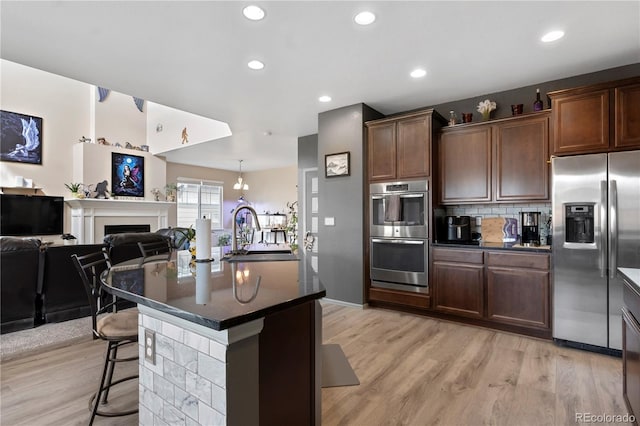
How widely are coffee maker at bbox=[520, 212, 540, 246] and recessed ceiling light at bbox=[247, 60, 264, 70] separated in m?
3.20

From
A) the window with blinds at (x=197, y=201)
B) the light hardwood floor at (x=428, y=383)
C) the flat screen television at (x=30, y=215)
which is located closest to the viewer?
the light hardwood floor at (x=428, y=383)

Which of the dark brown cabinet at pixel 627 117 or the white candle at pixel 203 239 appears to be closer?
the white candle at pixel 203 239

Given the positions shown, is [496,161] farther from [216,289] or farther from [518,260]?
[216,289]

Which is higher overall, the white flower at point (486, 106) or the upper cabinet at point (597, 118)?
the white flower at point (486, 106)

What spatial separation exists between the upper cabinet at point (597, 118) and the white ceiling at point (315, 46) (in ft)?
1.18

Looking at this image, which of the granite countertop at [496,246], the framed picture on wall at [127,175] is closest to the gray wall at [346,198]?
the granite countertop at [496,246]

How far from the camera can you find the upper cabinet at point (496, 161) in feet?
10.7

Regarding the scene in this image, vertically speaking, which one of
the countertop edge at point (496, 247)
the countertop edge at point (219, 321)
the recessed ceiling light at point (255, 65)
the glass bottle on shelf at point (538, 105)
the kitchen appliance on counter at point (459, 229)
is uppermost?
the recessed ceiling light at point (255, 65)

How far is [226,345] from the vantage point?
94cm

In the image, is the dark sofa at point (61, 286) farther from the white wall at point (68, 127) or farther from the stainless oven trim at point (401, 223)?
the white wall at point (68, 127)

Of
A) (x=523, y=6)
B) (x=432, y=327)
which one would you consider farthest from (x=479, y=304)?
(x=523, y=6)

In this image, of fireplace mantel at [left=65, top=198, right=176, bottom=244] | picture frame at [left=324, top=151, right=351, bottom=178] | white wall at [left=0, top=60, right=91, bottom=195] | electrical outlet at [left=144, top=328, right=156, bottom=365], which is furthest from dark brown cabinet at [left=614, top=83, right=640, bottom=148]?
white wall at [left=0, top=60, right=91, bottom=195]

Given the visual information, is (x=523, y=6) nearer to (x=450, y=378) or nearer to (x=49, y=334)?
(x=450, y=378)

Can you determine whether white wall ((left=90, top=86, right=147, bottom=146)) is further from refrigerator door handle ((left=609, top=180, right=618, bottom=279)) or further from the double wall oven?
refrigerator door handle ((left=609, top=180, right=618, bottom=279))
